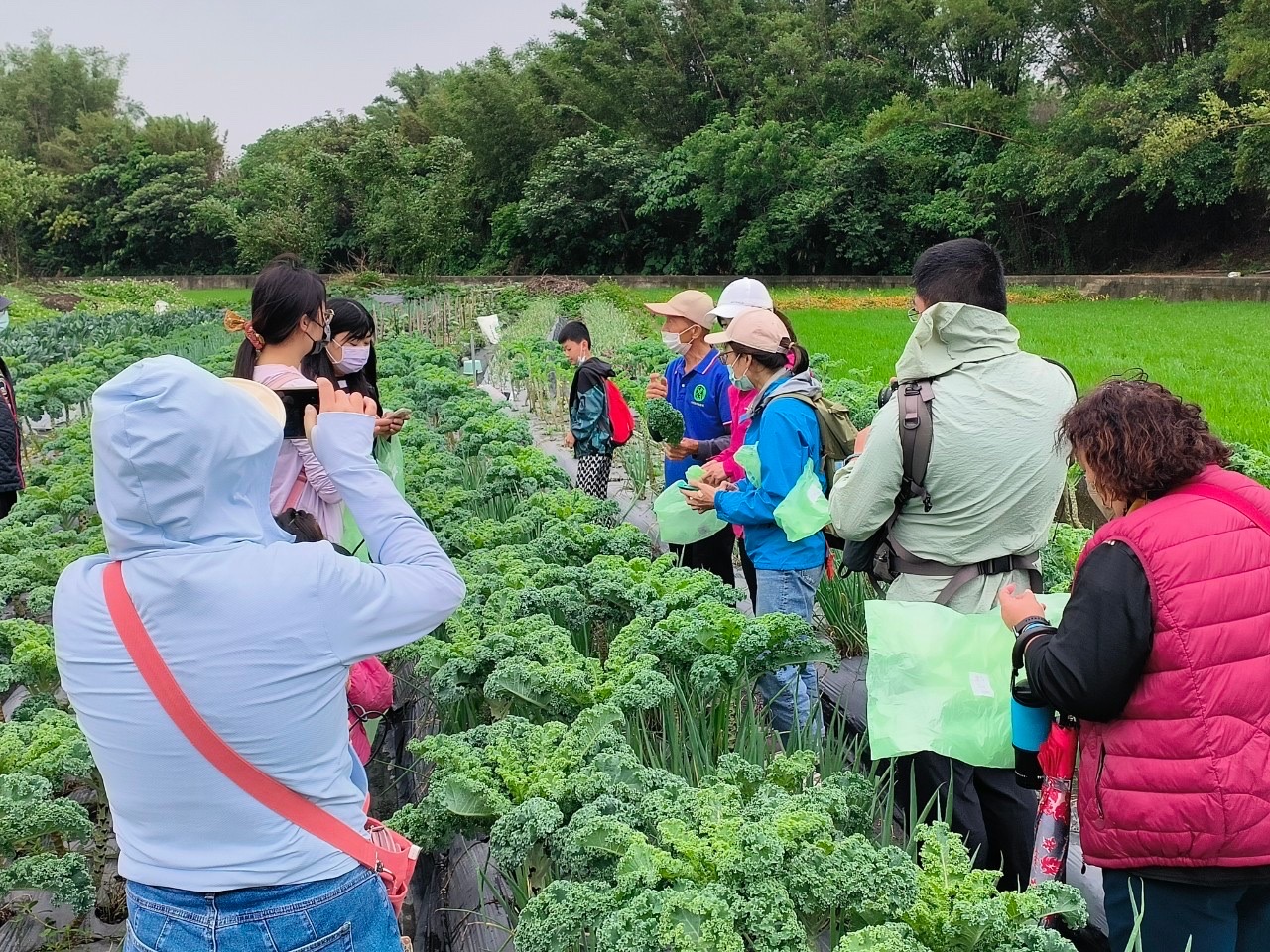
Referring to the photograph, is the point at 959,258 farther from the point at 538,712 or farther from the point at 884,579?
the point at 538,712

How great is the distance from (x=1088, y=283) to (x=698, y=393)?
22271 millimetres

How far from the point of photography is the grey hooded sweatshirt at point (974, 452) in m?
2.25

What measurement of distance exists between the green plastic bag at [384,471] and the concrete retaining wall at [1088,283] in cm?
1300

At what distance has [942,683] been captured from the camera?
2.06 meters

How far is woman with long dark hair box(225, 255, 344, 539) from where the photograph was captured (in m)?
2.51

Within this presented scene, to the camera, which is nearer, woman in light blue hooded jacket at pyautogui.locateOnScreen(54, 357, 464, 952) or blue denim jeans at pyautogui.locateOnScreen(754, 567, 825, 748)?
woman in light blue hooded jacket at pyautogui.locateOnScreen(54, 357, 464, 952)

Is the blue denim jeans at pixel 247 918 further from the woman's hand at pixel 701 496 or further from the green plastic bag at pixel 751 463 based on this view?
the woman's hand at pixel 701 496

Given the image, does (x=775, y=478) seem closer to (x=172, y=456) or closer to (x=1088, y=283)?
(x=172, y=456)

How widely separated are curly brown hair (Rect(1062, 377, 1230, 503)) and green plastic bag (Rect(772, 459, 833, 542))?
108 cm

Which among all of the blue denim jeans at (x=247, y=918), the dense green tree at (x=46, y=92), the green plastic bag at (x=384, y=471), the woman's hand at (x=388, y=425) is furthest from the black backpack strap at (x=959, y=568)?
the dense green tree at (x=46, y=92)

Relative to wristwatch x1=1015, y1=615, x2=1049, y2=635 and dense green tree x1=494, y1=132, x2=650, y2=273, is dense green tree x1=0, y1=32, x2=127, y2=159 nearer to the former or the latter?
dense green tree x1=494, y1=132, x2=650, y2=273

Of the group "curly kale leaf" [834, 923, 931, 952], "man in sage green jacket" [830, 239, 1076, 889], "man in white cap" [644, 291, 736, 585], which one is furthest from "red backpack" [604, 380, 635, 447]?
"curly kale leaf" [834, 923, 931, 952]

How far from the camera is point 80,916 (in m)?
2.42

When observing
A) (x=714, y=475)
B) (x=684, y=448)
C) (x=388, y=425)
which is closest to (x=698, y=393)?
(x=684, y=448)
